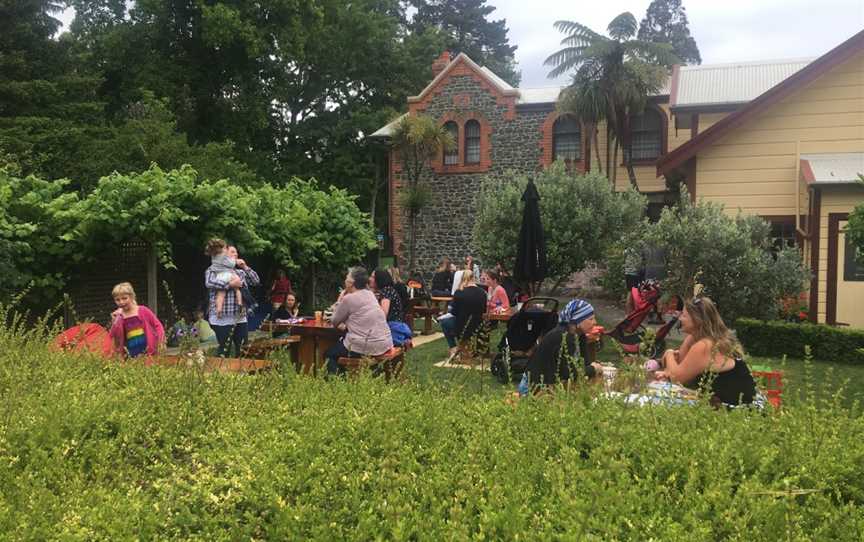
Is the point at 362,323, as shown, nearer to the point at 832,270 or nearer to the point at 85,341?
the point at 85,341

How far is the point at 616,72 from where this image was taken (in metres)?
19.7

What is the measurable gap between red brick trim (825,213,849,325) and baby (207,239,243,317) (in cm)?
969

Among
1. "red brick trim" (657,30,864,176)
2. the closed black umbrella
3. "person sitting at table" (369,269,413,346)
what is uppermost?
"red brick trim" (657,30,864,176)

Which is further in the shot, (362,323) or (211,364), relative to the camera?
(362,323)

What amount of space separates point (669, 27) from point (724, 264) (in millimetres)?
48286

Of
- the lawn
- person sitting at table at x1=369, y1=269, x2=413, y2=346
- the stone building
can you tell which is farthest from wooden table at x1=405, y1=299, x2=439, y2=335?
the stone building

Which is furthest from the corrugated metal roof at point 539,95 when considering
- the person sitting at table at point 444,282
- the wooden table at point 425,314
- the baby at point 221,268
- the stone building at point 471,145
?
the baby at point 221,268

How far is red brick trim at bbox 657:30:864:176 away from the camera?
38.1 ft

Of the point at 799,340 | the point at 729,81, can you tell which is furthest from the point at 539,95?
the point at 799,340

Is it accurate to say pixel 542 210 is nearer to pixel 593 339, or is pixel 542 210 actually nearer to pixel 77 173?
pixel 593 339

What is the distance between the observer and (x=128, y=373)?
4035mm

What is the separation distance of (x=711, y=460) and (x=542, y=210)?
36.0 ft

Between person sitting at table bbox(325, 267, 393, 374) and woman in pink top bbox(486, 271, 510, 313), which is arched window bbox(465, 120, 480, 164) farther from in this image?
person sitting at table bbox(325, 267, 393, 374)

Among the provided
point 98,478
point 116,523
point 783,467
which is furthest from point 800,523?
point 98,478
